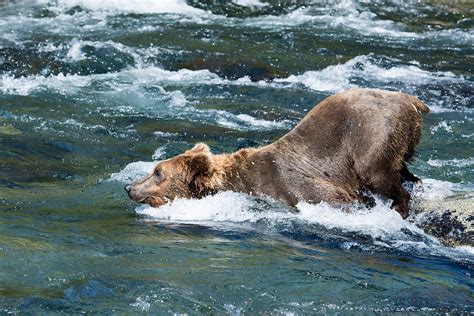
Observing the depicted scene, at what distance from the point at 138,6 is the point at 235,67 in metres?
7.57

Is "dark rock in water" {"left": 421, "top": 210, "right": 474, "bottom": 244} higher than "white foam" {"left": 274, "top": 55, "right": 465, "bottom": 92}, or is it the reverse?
"dark rock in water" {"left": 421, "top": 210, "right": 474, "bottom": 244}

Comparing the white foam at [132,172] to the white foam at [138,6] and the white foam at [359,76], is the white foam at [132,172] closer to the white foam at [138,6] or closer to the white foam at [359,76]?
the white foam at [359,76]

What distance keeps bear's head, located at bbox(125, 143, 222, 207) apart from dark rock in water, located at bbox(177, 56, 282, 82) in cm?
783

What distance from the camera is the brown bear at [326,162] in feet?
26.6

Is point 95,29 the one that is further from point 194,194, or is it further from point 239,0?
point 194,194

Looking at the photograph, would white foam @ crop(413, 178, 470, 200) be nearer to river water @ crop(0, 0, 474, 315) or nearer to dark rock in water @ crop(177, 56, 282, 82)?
A: river water @ crop(0, 0, 474, 315)

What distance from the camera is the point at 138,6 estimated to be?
79.2ft

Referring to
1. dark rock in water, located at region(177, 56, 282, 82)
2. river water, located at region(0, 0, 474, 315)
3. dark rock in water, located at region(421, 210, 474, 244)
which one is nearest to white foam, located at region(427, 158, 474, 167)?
river water, located at region(0, 0, 474, 315)

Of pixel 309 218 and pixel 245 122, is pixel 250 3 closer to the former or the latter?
pixel 245 122

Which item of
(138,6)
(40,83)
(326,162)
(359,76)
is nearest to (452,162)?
(326,162)

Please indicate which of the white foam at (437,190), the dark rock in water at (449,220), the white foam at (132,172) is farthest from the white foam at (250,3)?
the dark rock in water at (449,220)

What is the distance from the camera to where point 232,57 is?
18.0m

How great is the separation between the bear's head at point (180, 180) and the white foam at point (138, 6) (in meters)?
15.0

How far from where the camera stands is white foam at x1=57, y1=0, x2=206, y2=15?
23797 mm
